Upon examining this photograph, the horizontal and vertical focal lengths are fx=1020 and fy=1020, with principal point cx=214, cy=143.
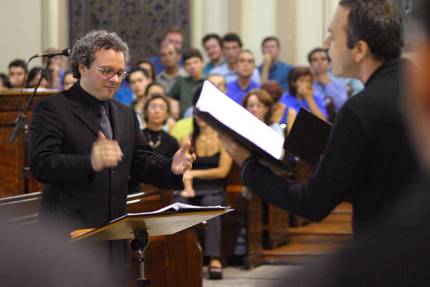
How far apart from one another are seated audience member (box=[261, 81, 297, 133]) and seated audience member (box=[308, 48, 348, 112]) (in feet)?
3.06

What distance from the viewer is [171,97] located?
35.2 ft

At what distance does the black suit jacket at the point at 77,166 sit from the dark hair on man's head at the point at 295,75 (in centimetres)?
581

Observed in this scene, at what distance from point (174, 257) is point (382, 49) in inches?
125

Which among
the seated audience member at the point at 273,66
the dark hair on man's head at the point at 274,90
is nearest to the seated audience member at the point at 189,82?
the seated audience member at the point at 273,66

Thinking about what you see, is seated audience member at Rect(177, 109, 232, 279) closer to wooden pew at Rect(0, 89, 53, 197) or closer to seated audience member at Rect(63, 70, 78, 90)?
wooden pew at Rect(0, 89, 53, 197)

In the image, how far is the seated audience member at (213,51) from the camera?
37.6 ft

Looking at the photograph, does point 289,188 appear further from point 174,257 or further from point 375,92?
point 174,257

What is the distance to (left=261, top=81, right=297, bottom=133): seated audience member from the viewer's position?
940cm

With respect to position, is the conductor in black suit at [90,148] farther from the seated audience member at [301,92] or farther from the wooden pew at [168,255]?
the seated audience member at [301,92]

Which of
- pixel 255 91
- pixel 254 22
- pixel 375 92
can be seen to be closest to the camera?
pixel 375 92

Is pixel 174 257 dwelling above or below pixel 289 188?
below

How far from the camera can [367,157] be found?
2.86 m

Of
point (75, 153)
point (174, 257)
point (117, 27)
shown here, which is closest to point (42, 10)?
point (117, 27)

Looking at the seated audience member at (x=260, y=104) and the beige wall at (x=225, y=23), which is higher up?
the beige wall at (x=225, y=23)
